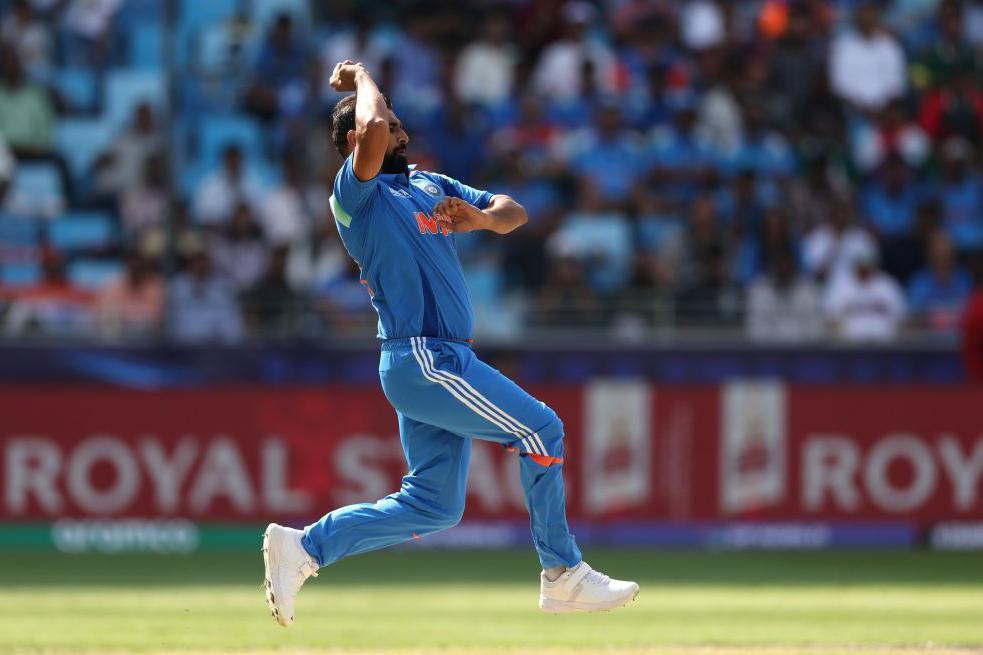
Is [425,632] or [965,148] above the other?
[965,148]

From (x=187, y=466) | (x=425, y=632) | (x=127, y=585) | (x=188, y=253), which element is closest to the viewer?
(x=425, y=632)

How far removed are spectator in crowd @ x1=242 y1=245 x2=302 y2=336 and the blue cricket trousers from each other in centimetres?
658

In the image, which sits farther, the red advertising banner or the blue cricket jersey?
the red advertising banner

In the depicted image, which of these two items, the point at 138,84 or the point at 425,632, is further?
the point at 138,84

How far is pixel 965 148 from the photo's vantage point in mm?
16438

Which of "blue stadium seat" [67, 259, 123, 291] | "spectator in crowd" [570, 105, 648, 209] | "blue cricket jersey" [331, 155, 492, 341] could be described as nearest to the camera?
"blue cricket jersey" [331, 155, 492, 341]

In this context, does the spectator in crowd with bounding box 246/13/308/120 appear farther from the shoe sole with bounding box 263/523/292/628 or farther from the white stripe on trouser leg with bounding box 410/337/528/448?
the white stripe on trouser leg with bounding box 410/337/528/448

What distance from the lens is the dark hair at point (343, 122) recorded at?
678 cm

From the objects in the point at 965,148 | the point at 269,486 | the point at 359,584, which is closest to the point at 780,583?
the point at 359,584

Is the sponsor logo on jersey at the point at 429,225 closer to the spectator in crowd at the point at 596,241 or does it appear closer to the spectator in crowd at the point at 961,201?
the spectator in crowd at the point at 596,241

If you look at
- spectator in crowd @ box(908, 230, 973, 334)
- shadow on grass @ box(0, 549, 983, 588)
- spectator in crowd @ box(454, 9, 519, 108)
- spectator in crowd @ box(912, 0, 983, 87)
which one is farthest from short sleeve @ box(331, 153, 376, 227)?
spectator in crowd @ box(912, 0, 983, 87)

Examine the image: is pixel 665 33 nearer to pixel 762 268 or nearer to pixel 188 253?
pixel 762 268

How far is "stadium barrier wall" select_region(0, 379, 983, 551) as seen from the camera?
42.1 ft

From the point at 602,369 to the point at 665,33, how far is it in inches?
200
